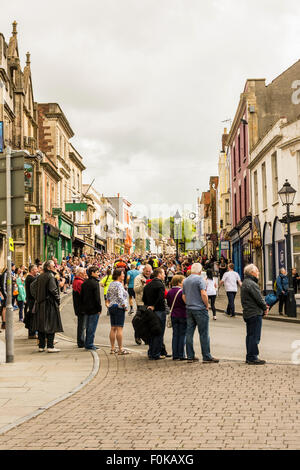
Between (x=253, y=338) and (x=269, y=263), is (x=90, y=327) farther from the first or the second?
(x=269, y=263)

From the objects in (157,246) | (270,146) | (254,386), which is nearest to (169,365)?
(254,386)

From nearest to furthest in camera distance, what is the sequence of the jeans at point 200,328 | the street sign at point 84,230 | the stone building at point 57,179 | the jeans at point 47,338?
the jeans at point 200,328 → the jeans at point 47,338 → the stone building at point 57,179 → the street sign at point 84,230

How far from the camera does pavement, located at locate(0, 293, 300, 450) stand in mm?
5695

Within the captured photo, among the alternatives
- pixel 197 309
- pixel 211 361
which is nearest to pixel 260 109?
pixel 197 309

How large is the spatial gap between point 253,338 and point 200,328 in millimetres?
961

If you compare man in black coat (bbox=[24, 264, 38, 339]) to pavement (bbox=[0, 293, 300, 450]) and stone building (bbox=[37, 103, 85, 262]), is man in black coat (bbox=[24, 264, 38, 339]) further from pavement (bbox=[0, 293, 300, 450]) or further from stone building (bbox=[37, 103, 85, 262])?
stone building (bbox=[37, 103, 85, 262])

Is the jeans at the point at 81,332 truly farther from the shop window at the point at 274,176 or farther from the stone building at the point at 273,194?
the shop window at the point at 274,176

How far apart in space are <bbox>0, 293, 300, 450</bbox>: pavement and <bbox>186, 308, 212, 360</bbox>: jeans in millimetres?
307

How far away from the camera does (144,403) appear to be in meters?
7.48

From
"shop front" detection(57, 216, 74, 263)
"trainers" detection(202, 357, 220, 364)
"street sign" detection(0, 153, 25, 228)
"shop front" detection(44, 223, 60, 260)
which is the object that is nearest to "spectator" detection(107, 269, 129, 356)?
"trainers" detection(202, 357, 220, 364)

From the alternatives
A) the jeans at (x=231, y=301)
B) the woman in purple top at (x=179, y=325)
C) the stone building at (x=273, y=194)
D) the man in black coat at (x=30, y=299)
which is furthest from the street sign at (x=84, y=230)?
the woman in purple top at (x=179, y=325)

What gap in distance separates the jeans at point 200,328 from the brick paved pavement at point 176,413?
1.71ft

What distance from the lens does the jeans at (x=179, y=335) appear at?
11.0 meters
